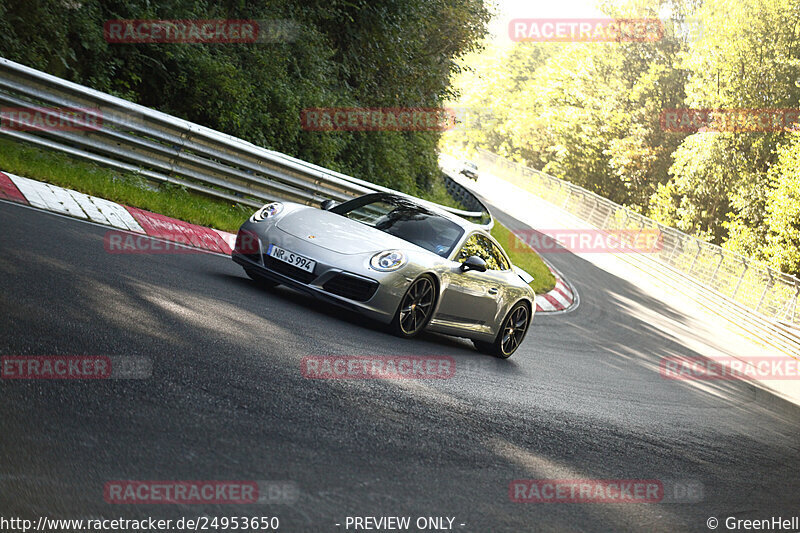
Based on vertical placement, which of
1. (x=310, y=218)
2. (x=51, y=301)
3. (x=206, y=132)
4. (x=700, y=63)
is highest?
(x=700, y=63)

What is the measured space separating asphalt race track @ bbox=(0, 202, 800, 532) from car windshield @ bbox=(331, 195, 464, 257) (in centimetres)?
108

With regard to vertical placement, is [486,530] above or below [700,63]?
below

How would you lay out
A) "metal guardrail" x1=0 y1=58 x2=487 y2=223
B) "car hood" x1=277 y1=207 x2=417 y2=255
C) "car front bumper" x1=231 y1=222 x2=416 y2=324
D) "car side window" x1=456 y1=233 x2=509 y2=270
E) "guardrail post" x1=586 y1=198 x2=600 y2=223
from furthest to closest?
"guardrail post" x1=586 y1=198 x2=600 y2=223
"metal guardrail" x1=0 y1=58 x2=487 y2=223
"car side window" x1=456 y1=233 x2=509 y2=270
"car hood" x1=277 y1=207 x2=417 y2=255
"car front bumper" x1=231 y1=222 x2=416 y2=324

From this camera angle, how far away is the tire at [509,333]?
979 cm

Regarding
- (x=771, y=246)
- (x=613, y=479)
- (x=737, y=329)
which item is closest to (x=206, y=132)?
(x=613, y=479)

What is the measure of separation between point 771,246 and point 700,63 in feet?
40.1

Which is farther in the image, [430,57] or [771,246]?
[771,246]

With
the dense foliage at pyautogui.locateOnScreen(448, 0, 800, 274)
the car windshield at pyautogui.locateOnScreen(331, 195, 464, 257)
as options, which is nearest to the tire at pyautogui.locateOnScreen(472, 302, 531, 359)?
the car windshield at pyautogui.locateOnScreen(331, 195, 464, 257)

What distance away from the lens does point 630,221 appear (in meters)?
44.7

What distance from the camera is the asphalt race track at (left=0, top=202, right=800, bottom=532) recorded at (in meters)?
3.52

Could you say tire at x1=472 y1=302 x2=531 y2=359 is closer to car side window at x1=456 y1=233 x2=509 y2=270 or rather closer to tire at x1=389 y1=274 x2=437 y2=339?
car side window at x1=456 y1=233 x2=509 y2=270

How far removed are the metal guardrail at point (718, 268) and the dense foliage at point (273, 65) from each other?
13.3m

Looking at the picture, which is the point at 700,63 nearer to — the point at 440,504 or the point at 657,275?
the point at 657,275

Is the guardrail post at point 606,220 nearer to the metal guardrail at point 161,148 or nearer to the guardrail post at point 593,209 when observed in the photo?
the guardrail post at point 593,209
